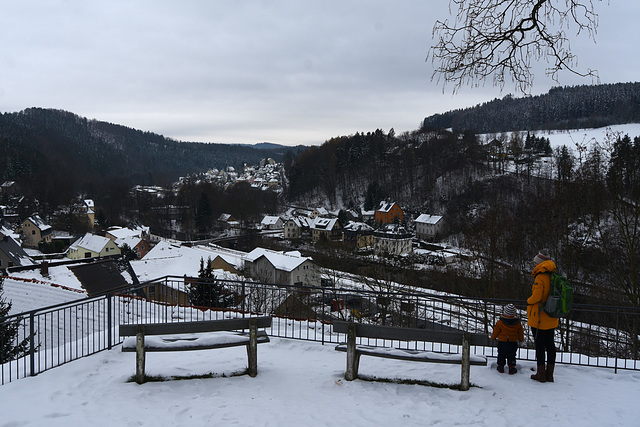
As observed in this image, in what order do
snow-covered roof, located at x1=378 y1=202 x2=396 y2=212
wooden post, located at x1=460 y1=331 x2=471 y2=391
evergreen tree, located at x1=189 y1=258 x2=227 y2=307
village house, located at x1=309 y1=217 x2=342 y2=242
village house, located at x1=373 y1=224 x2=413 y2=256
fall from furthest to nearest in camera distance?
1. snow-covered roof, located at x1=378 y1=202 x2=396 y2=212
2. village house, located at x1=309 y1=217 x2=342 y2=242
3. village house, located at x1=373 y1=224 x2=413 y2=256
4. evergreen tree, located at x1=189 y1=258 x2=227 y2=307
5. wooden post, located at x1=460 y1=331 x2=471 y2=391

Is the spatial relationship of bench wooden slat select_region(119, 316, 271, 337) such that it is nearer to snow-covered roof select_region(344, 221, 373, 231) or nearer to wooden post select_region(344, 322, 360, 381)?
wooden post select_region(344, 322, 360, 381)

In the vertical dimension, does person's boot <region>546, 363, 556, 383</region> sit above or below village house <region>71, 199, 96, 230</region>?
above

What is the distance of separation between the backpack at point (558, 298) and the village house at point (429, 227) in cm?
5825

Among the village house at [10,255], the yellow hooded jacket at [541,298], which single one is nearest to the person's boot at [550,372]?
the yellow hooded jacket at [541,298]

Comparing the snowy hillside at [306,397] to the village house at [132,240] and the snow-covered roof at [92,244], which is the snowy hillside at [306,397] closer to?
the snow-covered roof at [92,244]

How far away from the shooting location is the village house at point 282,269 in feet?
119

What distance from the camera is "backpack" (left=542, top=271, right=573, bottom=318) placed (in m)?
5.70

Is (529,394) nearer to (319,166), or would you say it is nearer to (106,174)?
(319,166)

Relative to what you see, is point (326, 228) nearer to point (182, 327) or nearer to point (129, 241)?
point (129, 241)

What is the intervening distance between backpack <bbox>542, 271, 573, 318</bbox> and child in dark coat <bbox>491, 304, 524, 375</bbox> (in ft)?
1.72

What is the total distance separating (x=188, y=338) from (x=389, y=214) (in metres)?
69.3

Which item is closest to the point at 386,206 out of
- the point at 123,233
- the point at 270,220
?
the point at 270,220

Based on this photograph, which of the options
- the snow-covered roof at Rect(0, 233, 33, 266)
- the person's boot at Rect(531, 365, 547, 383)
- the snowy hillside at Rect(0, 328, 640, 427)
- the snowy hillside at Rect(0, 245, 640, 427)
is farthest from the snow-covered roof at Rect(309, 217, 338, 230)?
the person's boot at Rect(531, 365, 547, 383)

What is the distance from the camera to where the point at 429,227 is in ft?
214
